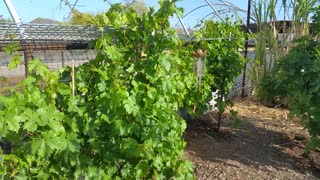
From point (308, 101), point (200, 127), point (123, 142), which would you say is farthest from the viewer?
point (200, 127)

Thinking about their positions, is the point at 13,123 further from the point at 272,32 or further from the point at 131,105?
the point at 272,32

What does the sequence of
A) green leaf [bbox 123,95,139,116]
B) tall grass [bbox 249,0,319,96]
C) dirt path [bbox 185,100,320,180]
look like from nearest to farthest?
green leaf [bbox 123,95,139,116] < dirt path [bbox 185,100,320,180] < tall grass [bbox 249,0,319,96]

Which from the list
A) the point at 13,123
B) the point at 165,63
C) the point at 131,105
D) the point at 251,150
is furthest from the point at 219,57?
the point at 13,123

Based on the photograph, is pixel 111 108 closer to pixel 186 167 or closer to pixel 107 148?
pixel 107 148

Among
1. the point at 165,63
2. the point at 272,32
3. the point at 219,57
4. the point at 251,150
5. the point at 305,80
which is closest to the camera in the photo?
the point at 165,63

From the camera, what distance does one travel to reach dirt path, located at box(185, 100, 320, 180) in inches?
143

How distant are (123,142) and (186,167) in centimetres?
68

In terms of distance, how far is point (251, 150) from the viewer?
14.0 ft

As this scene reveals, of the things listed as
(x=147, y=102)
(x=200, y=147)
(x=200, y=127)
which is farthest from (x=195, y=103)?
(x=147, y=102)

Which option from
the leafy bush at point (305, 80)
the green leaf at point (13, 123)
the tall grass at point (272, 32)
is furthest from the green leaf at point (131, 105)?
the tall grass at point (272, 32)

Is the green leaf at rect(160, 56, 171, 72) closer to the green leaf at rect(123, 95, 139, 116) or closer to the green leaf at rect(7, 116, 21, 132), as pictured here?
the green leaf at rect(123, 95, 139, 116)

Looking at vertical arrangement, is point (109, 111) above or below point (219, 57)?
below

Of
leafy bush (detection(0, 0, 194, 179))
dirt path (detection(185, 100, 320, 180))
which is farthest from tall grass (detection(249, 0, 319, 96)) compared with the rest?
leafy bush (detection(0, 0, 194, 179))

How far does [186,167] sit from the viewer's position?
107 inches
